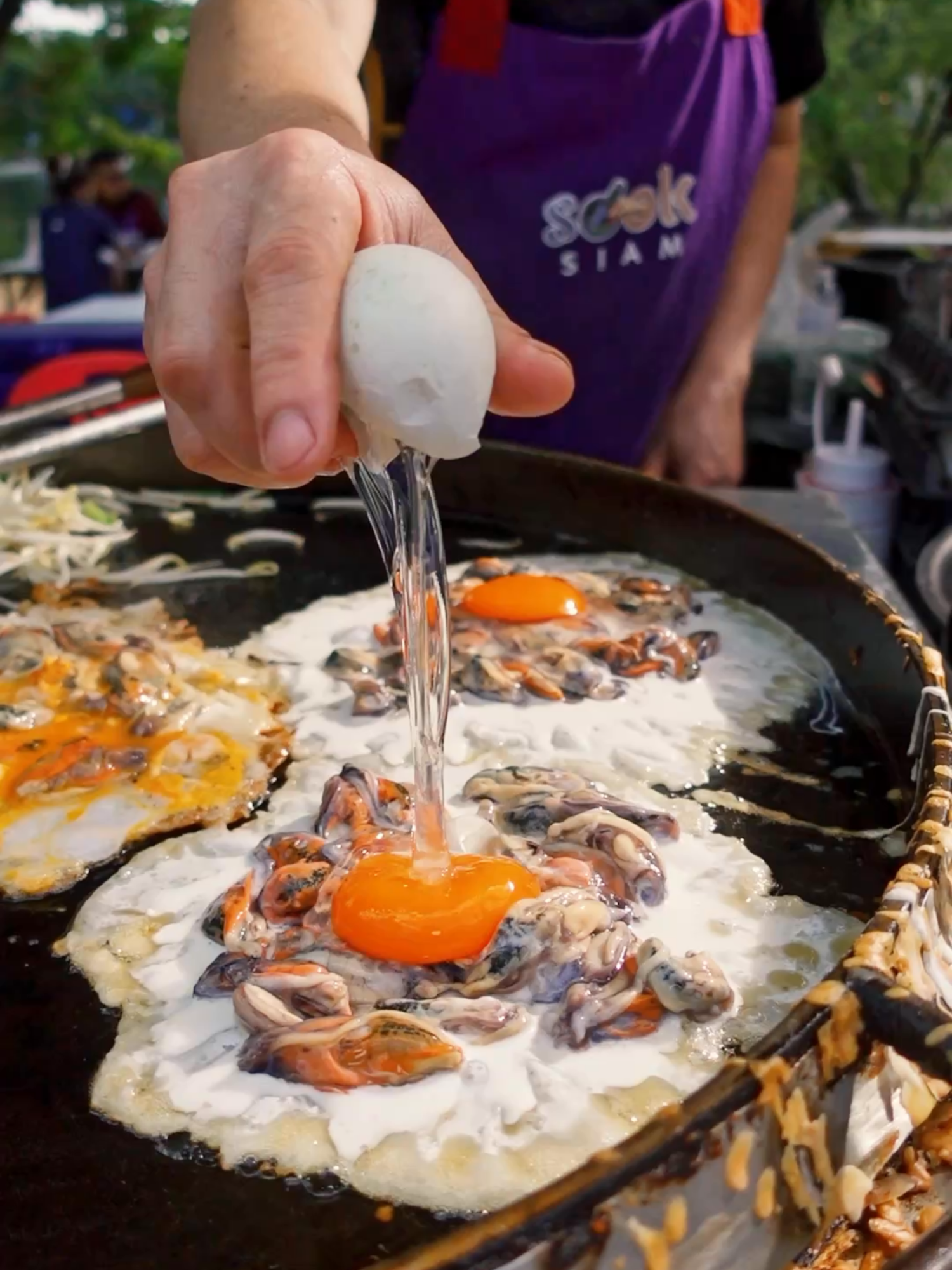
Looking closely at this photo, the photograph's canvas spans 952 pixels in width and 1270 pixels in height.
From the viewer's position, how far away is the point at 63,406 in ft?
9.04

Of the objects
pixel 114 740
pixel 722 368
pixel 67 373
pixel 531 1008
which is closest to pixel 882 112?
pixel 722 368

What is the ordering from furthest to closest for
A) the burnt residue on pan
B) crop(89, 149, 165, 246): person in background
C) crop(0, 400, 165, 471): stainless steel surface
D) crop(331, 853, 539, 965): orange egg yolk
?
1. crop(89, 149, 165, 246): person in background
2. crop(0, 400, 165, 471): stainless steel surface
3. crop(331, 853, 539, 965): orange egg yolk
4. the burnt residue on pan

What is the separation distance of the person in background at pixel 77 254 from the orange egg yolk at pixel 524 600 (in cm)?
816

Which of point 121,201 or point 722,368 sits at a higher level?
point 722,368

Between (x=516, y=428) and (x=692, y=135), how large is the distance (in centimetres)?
89

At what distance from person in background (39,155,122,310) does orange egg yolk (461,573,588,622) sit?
26.8ft

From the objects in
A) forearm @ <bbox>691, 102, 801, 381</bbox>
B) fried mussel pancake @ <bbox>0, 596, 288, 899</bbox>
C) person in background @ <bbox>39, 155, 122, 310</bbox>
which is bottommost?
person in background @ <bbox>39, 155, 122, 310</bbox>

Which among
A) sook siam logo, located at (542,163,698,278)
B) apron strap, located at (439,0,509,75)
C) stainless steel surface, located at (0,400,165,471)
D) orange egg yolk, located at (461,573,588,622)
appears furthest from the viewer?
sook siam logo, located at (542,163,698,278)

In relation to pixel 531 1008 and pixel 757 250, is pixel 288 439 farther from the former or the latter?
pixel 757 250

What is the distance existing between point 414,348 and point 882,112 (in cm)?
964

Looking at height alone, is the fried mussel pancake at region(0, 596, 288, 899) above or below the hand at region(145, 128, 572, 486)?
below

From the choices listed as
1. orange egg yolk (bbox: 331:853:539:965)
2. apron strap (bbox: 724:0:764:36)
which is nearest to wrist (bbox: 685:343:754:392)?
apron strap (bbox: 724:0:764:36)

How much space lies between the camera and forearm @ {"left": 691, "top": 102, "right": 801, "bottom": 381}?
3.43 metres

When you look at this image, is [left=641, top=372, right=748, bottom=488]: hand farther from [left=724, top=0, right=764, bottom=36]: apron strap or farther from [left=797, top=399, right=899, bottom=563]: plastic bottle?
[left=724, top=0, right=764, bottom=36]: apron strap
